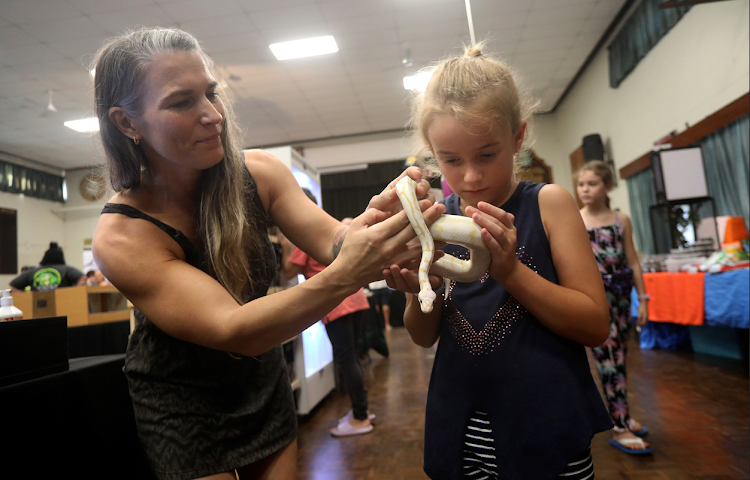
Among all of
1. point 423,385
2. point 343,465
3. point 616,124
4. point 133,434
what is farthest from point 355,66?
point 133,434

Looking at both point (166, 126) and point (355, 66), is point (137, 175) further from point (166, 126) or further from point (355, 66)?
point (355, 66)

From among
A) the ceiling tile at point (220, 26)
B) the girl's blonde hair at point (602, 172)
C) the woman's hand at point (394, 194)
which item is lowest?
the woman's hand at point (394, 194)

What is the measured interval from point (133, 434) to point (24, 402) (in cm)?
53

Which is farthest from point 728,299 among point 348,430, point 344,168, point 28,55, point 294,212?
point 344,168

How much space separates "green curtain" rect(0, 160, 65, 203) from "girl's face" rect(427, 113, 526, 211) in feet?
38.7

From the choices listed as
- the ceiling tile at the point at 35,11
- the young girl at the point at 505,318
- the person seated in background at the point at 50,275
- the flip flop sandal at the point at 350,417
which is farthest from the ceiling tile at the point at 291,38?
the young girl at the point at 505,318

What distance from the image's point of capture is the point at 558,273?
1.02m

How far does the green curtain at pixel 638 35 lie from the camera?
584cm

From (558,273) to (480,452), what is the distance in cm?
41

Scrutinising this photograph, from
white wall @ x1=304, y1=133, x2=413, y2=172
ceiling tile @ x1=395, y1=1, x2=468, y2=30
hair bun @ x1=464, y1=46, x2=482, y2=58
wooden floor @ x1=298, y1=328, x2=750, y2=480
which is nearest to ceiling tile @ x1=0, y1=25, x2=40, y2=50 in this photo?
ceiling tile @ x1=395, y1=1, x2=468, y2=30

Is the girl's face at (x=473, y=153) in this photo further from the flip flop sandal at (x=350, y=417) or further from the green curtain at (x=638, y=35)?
the green curtain at (x=638, y=35)

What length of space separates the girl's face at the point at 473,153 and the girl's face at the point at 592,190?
7.11 feet

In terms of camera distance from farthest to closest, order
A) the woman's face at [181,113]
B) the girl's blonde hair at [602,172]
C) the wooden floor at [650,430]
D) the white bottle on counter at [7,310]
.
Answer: the girl's blonde hair at [602,172] < the wooden floor at [650,430] < the white bottle on counter at [7,310] < the woman's face at [181,113]

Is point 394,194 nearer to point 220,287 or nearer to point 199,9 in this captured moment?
point 220,287
